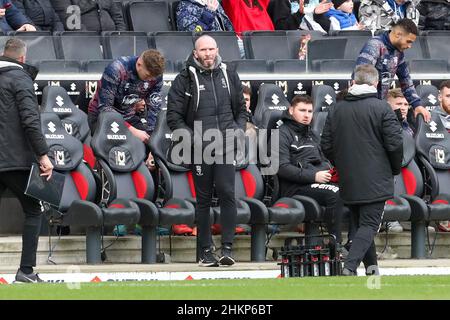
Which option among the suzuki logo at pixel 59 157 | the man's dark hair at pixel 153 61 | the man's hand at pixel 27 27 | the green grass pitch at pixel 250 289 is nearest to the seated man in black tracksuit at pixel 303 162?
the man's dark hair at pixel 153 61

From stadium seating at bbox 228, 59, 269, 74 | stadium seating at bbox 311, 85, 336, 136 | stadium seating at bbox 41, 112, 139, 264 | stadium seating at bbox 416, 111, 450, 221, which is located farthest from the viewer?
stadium seating at bbox 228, 59, 269, 74

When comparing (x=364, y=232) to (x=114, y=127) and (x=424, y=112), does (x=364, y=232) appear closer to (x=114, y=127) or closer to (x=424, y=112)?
(x=424, y=112)

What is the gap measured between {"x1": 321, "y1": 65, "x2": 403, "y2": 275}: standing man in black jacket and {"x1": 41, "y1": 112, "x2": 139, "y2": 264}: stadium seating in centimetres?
232

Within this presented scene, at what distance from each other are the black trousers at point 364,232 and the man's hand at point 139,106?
3026mm

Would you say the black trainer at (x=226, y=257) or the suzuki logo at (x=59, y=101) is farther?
the suzuki logo at (x=59, y=101)

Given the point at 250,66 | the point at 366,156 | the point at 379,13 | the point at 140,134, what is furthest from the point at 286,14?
the point at 366,156

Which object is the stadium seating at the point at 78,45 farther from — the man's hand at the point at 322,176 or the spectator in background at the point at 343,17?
the spectator in background at the point at 343,17

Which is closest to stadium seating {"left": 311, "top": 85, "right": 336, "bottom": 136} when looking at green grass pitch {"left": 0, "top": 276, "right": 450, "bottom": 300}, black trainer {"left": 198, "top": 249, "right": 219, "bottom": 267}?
black trainer {"left": 198, "top": 249, "right": 219, "bottom": 267}

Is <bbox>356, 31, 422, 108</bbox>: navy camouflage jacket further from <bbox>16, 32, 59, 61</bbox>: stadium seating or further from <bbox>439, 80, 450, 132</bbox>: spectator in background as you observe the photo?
<bbox>16, 32, 59, 61</bbox>: stadium seating

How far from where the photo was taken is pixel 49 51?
16.9 meters

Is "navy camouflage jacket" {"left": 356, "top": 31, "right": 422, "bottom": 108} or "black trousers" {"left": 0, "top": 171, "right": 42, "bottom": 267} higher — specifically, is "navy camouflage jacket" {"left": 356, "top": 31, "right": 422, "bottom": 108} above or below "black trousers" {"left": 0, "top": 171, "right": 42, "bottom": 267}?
above

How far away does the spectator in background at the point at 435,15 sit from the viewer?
20.4 meters

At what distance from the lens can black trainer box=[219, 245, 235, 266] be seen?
1347 centimetres
